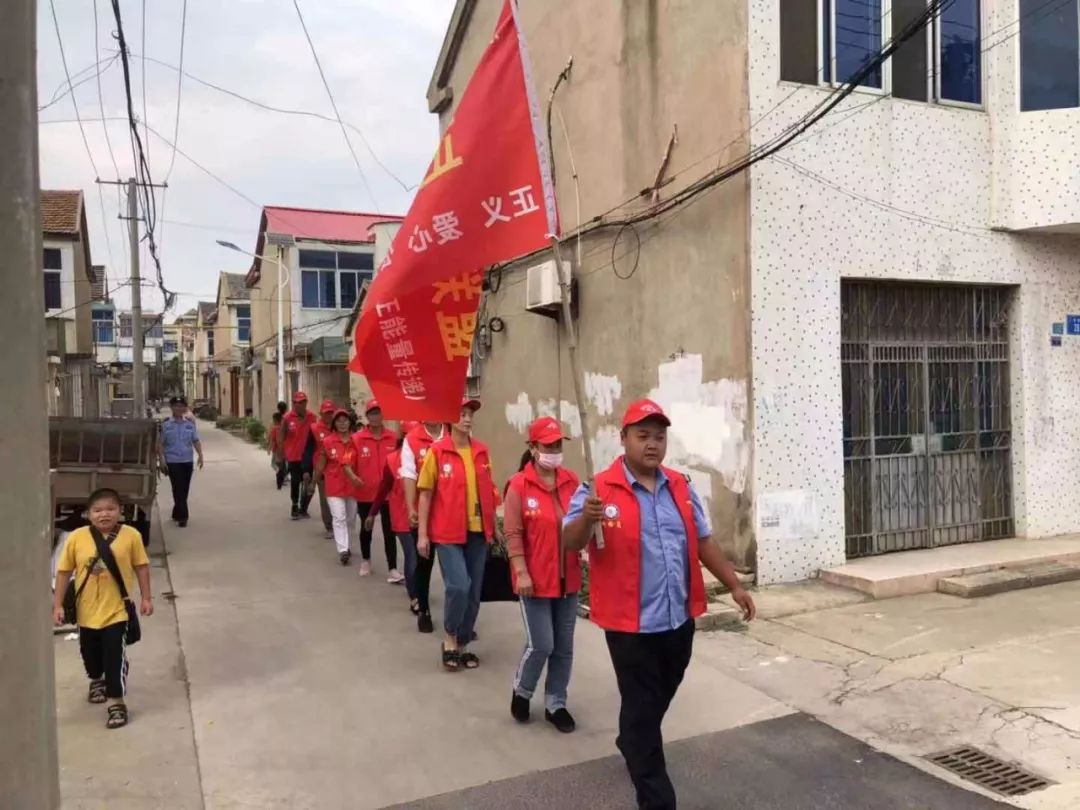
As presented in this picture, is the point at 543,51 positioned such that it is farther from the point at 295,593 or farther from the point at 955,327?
the point at 295,593

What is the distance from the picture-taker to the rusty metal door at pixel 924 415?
27.0 ft

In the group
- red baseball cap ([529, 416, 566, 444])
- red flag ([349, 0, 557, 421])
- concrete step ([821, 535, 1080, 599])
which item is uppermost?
red flag ([349, 0, 557, 421])

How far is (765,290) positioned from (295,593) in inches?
196

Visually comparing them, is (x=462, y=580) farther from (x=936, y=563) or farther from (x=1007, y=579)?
(x=1007, y=579)

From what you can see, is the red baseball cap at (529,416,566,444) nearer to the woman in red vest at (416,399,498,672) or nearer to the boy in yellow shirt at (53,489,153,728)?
the woman in red vest at (416,399,498,672)

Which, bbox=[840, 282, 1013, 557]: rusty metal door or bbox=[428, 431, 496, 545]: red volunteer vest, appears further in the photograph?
bbox=[840, 282, 1013, 557]: rusty metal door

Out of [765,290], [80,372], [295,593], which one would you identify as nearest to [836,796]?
[765,290]

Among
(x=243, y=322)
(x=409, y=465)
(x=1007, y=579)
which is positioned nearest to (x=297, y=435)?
(x=409, y=465)

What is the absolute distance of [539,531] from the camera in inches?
179

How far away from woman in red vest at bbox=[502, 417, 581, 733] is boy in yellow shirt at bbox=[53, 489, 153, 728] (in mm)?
2172

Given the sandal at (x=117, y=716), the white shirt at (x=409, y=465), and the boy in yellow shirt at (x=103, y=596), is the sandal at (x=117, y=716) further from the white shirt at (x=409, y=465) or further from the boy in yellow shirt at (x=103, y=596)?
the white shirt at (x=409, y=465)

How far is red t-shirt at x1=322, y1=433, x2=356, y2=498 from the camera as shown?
8742 mm

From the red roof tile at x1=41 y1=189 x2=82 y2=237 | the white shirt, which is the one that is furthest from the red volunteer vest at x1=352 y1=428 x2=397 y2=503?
the red roof tile at x1=41 y1=189 x2=82 y2=237

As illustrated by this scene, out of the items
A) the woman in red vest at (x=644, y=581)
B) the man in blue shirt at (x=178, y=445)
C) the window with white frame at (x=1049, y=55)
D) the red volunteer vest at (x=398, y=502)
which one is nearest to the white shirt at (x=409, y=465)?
the red volunteer vest at (x=398, y=502)
